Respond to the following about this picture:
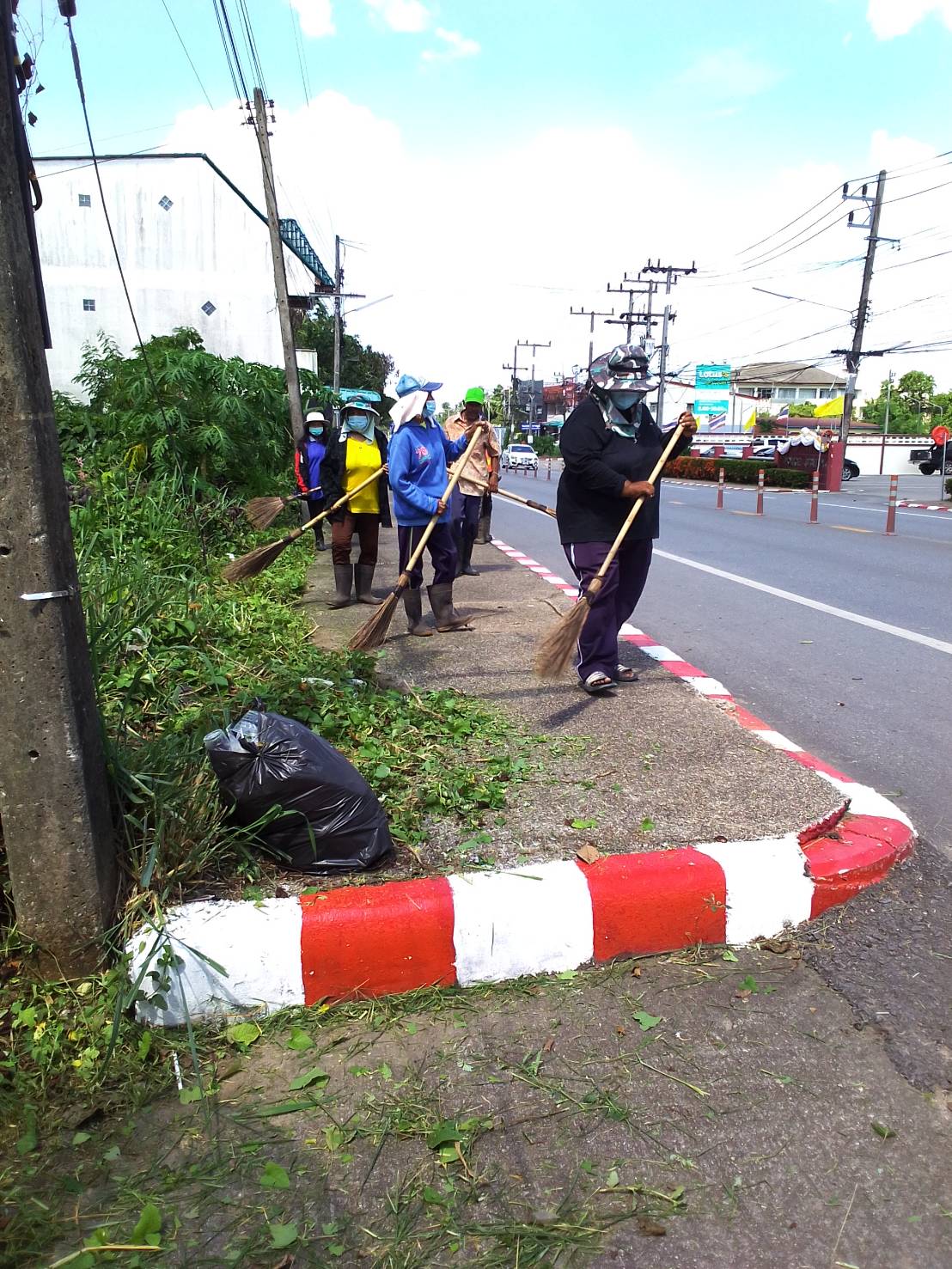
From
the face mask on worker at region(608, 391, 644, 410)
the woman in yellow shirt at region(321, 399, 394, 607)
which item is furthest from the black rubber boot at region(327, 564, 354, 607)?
the face mask on worker at region(608, 391, 644, 410)

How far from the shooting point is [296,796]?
2945 mm

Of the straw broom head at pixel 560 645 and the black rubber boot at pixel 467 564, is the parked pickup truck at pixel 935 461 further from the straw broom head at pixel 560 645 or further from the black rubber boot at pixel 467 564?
the straw broom head at pixel 560 645

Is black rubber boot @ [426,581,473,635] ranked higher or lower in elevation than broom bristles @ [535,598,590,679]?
lower

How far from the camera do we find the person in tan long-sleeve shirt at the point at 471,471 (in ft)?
29.1

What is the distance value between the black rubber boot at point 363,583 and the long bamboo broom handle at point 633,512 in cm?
342

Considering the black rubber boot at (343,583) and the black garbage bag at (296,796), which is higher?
the black garbage bag at (296,796)

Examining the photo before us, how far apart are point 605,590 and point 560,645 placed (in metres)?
0.47

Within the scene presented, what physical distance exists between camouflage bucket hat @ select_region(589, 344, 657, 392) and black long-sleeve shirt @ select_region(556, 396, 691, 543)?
0.59 ft

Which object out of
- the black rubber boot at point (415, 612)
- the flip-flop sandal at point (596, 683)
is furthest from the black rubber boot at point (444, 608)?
the flip-flop sandal at point (596, 683)

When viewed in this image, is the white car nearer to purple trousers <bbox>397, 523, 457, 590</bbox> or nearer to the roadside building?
purple trousers <bbox>397, 523, 457, 590</bbox>

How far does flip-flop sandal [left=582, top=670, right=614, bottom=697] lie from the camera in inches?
201

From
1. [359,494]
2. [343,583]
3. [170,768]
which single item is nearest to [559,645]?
[170,768]

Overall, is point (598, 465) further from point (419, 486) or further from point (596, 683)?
point (419, 486)

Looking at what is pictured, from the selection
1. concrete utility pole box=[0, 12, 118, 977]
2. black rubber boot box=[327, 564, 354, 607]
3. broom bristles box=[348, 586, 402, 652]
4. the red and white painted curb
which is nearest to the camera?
concrete utility pole box=[0, 12, 118, 977]
